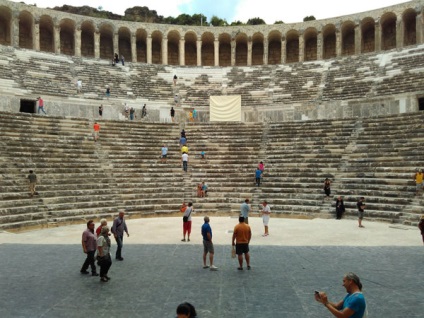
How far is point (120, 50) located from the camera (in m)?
40.9

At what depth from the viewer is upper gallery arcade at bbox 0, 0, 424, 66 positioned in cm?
3469

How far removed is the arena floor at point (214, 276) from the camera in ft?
21.3

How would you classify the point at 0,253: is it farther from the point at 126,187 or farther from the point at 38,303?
the point at 126,187

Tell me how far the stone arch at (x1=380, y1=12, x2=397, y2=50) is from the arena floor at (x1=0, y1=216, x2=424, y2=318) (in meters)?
29.1

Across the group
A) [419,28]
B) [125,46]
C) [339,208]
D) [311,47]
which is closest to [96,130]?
[339,208]

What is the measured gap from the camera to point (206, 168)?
22.1 metres

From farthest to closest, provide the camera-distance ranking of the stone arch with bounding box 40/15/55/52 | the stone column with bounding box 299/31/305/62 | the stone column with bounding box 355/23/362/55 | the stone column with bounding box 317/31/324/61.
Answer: the stone column with bounding box 299/31/305/62, the stone column with bounding box 317/31/324/61, the stone arch with bounding box 40/15/55/52, the stone column with bounding box 355/23/362/55

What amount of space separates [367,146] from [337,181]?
121 inches

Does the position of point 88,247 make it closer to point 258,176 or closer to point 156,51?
point 258,176

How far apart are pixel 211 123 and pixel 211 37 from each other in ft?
57.5

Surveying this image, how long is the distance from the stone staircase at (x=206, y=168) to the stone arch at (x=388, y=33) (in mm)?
18332

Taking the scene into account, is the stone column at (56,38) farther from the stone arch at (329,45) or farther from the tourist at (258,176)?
the stone arch at (329,45)

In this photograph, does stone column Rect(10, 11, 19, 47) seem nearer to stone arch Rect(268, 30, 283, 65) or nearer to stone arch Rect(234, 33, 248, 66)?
stone arch Rect(234, 33, 248, 66)

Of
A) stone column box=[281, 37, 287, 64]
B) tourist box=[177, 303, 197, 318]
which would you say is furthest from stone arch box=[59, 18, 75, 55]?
tourist box=[177, 303, 197, 318]
